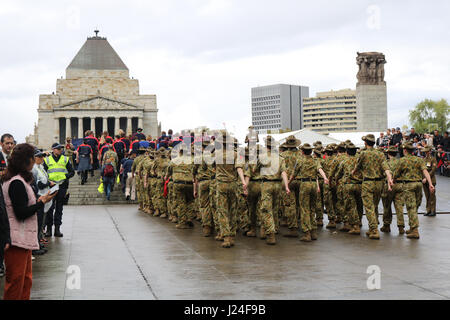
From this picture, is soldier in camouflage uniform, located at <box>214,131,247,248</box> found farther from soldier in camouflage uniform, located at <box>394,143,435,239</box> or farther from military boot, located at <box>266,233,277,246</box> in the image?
soldier in camouflage uniform, located at <box>394,143,435,239</box>

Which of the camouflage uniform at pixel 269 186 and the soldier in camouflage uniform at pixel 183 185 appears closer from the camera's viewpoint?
the camouflage uniform at pixel 269 186

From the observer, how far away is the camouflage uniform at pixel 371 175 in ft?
41.3

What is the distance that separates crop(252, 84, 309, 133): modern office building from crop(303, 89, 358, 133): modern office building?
212 inches

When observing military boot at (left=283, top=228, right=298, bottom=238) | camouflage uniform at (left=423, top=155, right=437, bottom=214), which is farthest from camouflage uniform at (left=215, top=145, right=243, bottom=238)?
camouflage uniform at (left=423, top=155, right=437, bottom=214)

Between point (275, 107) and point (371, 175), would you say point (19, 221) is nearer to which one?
point (371, 175)

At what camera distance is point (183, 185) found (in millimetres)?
14312

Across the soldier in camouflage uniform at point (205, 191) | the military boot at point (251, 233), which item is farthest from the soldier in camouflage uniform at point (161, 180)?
the military boot at point (251, 233)

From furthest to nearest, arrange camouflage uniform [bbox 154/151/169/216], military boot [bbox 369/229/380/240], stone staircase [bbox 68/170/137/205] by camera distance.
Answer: stone staircase [bbox 68/170/137/205]
camouflage uniform [bbox 154/151/169/216]
military boot [bbox 369/229/380/240]

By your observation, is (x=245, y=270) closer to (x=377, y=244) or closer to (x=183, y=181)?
(x=377, y=244)

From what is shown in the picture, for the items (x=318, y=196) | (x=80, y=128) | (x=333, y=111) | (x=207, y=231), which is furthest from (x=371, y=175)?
(x=333, y=111)

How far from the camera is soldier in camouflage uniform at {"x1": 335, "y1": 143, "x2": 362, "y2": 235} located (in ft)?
43.6

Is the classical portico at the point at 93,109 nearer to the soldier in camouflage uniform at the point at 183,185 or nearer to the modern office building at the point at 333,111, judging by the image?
the soldier in camouflage uniform at the point at 183,185

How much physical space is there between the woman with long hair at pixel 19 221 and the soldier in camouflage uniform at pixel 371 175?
7851mm
